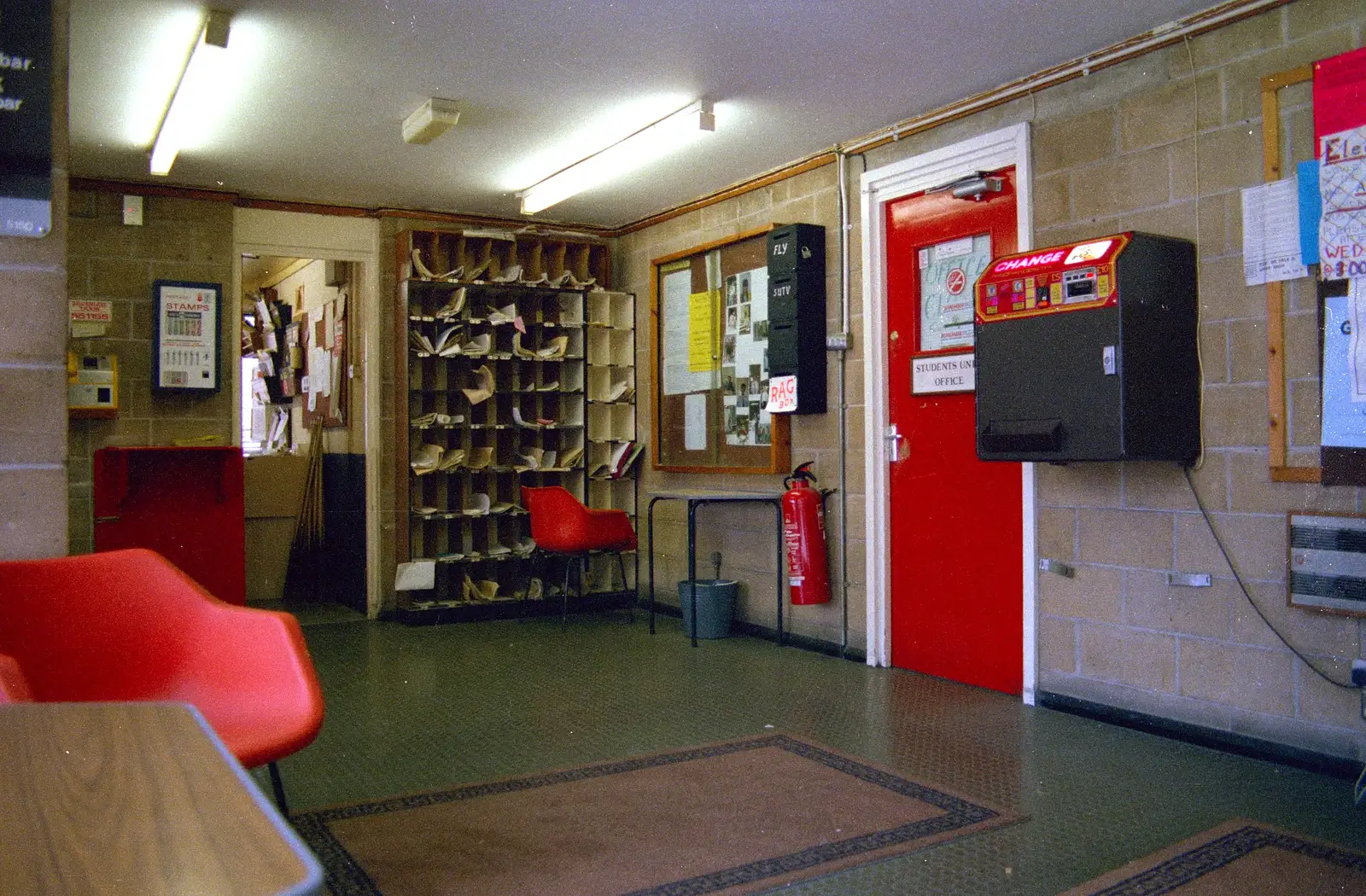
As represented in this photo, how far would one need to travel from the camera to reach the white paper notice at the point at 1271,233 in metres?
3.32

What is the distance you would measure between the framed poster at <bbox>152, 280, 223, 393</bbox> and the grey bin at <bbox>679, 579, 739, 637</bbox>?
2.97 metres

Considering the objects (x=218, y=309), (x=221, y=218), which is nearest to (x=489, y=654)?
(x=218, y=309)

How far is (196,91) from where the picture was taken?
13.8 feet

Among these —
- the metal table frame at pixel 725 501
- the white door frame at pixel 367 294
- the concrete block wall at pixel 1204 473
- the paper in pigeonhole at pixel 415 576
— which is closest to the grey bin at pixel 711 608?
the metal table frame at pixel 725 501

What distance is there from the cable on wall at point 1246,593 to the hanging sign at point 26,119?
3546 mm

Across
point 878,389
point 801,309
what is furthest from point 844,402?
point 801,309

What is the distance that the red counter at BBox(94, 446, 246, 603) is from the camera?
5.47 metres

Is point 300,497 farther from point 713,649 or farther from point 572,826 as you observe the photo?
point 572,826

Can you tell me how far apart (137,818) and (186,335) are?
568cm

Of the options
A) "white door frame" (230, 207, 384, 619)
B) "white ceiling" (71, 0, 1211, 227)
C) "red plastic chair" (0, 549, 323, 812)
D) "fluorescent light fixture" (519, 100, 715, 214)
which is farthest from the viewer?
"white door frame" (230, 207, 384, 619)

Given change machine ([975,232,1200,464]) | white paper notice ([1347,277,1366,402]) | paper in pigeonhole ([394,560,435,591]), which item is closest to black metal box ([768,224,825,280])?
change machine ([975,232,1200,464])

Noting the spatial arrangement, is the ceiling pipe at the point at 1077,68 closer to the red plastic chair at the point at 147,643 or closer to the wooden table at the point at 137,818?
the red plastic chair at the point at 147,643

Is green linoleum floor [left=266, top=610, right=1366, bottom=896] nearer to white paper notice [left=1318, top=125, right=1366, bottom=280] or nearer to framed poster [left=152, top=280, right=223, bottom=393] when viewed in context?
white paper notice [left=1318, top=125, right=1366, bottom=280]

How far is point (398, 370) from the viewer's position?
21.0ft
